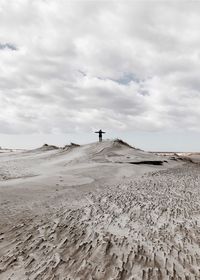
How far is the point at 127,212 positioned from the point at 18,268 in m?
3.66

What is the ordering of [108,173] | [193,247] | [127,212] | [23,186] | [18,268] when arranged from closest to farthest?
1. [18,268]
2. [193,247]
3. [127,212]
4. [23,186]
5. [108,173]

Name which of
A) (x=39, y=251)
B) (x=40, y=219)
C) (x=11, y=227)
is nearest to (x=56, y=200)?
(x=40, y=219)

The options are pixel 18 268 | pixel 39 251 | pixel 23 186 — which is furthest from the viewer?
pixel 23 186

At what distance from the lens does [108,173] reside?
1443cm

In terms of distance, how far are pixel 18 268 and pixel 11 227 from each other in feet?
5.00

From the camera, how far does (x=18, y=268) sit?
5887mm

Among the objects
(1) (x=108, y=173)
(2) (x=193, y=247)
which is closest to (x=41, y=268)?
(2) (x=193, y=247)

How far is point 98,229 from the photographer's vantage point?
7504mm

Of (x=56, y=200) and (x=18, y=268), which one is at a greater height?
(x=56, y=200)

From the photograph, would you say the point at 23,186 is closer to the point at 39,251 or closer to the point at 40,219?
the point at 40,219

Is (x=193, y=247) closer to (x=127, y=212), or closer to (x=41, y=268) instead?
(x=127, y=212)

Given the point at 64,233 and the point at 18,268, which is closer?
the point at 18,268

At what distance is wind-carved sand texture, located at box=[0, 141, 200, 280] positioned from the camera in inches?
236

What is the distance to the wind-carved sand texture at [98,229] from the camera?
5996 millimetres
